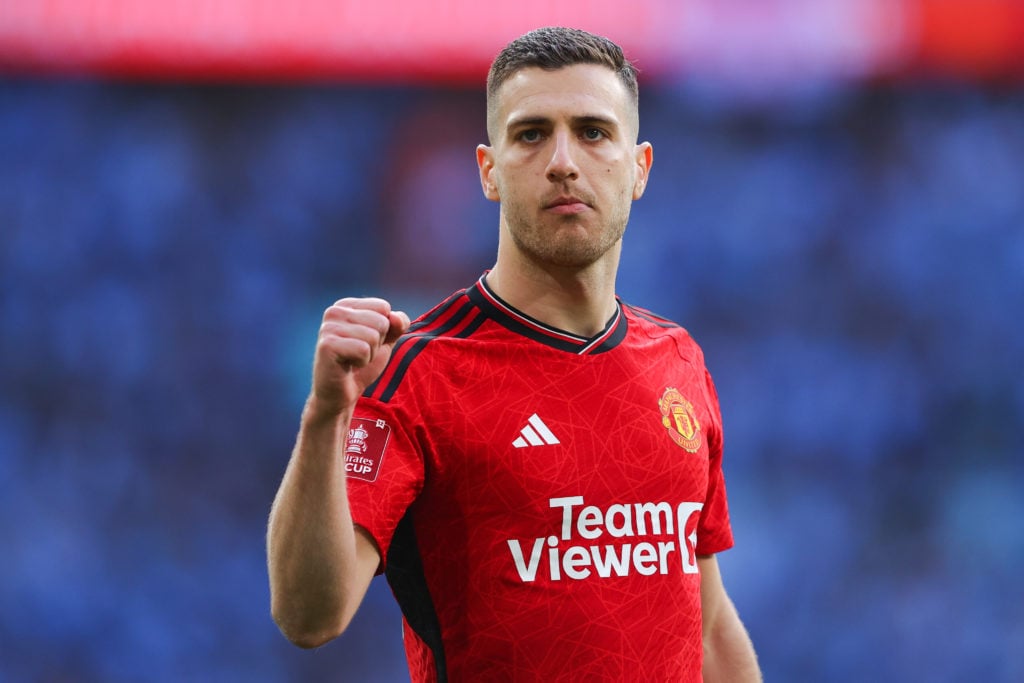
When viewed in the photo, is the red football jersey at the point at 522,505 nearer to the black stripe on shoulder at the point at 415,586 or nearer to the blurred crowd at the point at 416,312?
the black stripe on shoulder at the point at 415,586

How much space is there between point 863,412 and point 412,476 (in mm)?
4520

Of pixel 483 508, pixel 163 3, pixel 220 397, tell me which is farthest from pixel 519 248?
pixel 163 3

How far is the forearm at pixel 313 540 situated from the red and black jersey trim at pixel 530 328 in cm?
50

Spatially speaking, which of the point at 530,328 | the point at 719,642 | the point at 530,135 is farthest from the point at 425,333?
the point at 719,642

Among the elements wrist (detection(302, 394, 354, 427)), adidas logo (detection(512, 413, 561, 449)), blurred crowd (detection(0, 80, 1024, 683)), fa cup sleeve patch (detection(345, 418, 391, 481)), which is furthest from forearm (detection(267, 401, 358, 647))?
blurred crowd (detection(0, 80, 1024, 683))

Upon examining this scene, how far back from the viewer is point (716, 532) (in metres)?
2.33

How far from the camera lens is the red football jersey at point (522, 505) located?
188 cm

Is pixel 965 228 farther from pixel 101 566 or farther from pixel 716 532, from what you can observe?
pixel 101 566

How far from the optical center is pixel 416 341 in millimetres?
1986

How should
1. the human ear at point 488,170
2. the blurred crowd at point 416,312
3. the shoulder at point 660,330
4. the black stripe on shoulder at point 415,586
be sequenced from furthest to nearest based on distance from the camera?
the blurred crowd at point 416,312, the shoulder at point 660,330, the human ear at point 488,170, the black stripe on shoulder at point 415,586

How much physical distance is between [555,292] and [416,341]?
0.94 feet

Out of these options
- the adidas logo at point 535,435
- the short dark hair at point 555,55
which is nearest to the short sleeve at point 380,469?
the adidas logo at point 535,435

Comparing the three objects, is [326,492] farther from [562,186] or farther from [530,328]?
[562,186]

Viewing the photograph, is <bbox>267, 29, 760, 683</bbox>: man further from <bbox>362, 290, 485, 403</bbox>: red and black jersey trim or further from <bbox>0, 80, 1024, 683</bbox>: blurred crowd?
<bbox>0, 80, 1024, 683</bbox>: blurred crowd
